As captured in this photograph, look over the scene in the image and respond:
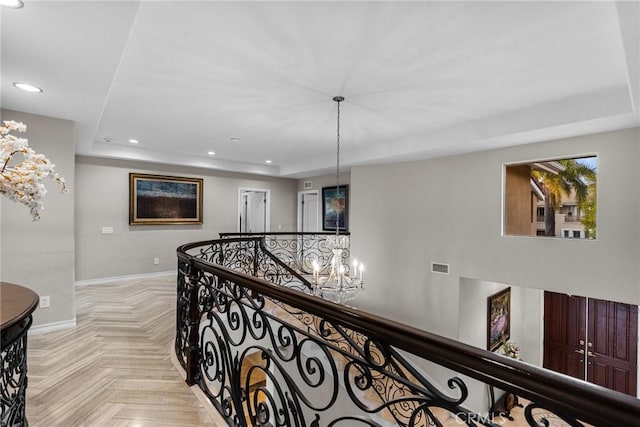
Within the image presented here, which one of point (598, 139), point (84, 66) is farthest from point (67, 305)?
point (598, 139)

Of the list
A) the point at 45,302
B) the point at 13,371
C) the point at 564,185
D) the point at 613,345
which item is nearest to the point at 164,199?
the point at 45,302

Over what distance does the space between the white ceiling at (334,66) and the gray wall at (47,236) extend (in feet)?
0.94

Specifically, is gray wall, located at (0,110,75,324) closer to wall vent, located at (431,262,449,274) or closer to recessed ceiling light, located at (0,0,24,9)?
recessed ceiling light, located at (0,0,24,9)

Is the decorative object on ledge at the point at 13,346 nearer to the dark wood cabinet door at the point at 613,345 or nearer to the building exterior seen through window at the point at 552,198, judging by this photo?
the building exterior seen through window at the point at 552,198

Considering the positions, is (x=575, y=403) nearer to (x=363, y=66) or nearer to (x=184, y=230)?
(x=363, y=66)

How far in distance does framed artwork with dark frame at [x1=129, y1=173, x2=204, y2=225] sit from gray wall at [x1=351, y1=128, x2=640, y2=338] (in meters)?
3.64

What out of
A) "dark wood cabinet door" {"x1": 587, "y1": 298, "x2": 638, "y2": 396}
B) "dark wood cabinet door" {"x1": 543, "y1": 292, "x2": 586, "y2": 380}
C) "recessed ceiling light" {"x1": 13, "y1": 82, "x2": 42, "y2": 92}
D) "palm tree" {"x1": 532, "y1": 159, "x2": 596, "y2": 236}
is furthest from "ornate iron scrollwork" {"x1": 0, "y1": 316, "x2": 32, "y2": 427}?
"dark wood cabinet door" {"x1": 543, "y1": 292, "x2": 586, "y2": 380}

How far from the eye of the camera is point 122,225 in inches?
242

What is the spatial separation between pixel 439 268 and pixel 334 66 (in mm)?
3906

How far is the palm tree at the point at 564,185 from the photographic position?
3916mm

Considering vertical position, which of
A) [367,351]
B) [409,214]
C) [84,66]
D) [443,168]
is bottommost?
[367,351]

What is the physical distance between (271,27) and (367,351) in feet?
6.94

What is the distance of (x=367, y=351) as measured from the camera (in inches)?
43.9

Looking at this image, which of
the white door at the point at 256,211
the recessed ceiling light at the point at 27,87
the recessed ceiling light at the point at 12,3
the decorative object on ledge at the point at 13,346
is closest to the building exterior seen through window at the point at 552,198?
the decorative object on ledge at the point at 13,346
